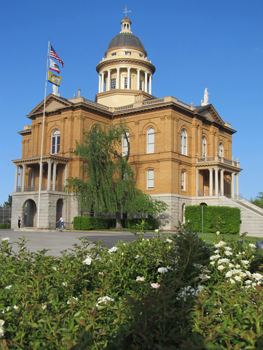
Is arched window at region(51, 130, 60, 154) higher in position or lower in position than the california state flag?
lower

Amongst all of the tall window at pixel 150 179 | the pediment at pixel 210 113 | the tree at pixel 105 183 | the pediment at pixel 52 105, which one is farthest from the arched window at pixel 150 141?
the pediment at pixel 52 105

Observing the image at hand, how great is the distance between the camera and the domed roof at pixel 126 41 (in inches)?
2414

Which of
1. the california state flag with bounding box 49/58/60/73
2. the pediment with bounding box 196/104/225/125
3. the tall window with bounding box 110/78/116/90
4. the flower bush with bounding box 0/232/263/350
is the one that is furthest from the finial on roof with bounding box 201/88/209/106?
the flower bush with bounding box 0/232/263/350

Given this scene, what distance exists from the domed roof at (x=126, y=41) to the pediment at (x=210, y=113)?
16.5 m

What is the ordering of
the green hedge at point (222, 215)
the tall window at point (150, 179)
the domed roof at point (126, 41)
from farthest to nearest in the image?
the domed roof at point (126, 41) → the tall window at point (150, 179) → the green hedge at point (222, 215)

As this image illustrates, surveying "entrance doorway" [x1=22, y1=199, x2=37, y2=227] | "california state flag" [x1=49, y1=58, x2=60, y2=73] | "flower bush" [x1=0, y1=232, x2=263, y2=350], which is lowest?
"flower bush" [x1=0, y1=232, x2=263, y2=350]

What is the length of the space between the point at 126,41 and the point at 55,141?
2168cm

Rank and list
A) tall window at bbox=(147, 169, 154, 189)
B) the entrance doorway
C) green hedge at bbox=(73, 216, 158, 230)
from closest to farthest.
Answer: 1. green hedge at bbox=(73, 216, 158, 230)
2. tall window at bbox=(147, 169, 154, 189)
3. the entrance doorway

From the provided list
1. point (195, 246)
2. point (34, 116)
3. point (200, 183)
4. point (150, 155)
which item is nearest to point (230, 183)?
point (200, 183)

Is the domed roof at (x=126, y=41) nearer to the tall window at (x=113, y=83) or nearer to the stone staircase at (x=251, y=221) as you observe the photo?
the tall window at (x=113, y=83)

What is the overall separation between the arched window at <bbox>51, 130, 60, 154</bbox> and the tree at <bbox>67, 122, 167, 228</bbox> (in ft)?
29.6

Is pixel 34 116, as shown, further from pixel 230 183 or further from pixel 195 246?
pixel 195 246

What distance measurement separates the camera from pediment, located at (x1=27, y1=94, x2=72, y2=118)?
49.0 meters

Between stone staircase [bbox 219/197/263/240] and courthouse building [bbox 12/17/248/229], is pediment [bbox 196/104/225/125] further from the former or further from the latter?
stone staircase [bbox 219/197/263/240]
